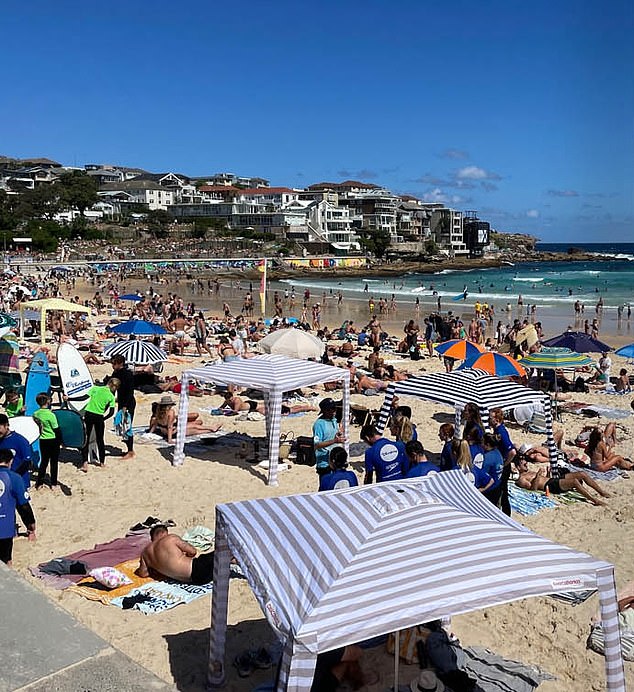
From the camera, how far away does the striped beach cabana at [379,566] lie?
3365 millimetres

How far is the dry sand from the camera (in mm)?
5098

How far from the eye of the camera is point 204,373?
30.8 ft

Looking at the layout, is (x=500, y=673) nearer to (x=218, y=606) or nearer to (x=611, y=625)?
(x=611, y=625)

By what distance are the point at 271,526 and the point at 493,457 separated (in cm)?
370

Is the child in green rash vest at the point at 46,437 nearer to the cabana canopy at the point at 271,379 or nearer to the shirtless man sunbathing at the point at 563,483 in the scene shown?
the cabana canopy at the point at 271,379

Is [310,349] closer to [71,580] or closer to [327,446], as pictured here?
[327,446]

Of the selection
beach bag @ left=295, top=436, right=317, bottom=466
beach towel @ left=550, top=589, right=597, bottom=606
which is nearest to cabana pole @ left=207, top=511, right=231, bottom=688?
beach towel @ left=550, top=589, right=597, bottom=606

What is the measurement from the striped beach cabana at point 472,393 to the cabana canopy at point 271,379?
0.82 metres

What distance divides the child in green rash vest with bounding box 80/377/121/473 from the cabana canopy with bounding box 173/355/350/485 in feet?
3.13

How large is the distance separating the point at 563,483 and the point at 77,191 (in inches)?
4229

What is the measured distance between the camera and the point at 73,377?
10.7m

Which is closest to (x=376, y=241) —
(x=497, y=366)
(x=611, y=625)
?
(x=497, y=366)

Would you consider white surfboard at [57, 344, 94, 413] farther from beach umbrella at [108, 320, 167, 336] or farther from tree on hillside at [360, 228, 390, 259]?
tree on hillside at [360, 228, 390, 259]

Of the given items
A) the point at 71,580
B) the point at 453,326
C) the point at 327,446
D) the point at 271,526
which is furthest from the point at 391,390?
the point at 453,326
